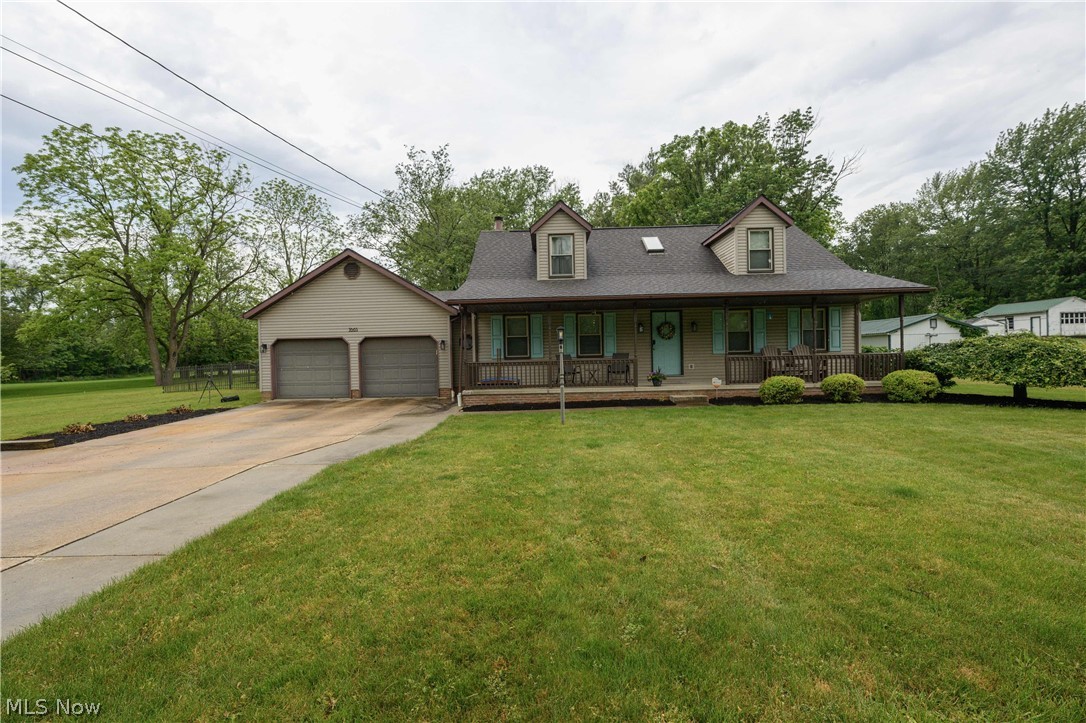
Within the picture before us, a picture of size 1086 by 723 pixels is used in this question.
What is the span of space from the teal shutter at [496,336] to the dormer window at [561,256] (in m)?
2.39

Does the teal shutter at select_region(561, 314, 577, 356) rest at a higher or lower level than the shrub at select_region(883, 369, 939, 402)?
higher

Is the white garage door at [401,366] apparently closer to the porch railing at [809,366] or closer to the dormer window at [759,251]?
the porch railing at [809,366]

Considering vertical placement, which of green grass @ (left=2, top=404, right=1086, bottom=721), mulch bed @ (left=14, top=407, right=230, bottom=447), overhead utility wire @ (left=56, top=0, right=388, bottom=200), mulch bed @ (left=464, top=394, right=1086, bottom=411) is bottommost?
→ green grass @ (left=2, top=404, right=1086, bottom=721)

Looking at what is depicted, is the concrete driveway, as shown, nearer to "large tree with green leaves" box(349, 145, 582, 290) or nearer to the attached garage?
the attached garage

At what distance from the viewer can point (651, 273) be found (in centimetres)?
1424

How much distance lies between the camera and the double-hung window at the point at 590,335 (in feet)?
45.1

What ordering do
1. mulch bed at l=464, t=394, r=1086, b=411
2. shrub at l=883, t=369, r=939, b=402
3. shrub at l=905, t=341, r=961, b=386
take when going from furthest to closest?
shrub at l=905, t=341, r=961, b=386
mulch bed at l=464, t=394, r=1086, b=411
shrub at l=883, t=369, r=939, b=402

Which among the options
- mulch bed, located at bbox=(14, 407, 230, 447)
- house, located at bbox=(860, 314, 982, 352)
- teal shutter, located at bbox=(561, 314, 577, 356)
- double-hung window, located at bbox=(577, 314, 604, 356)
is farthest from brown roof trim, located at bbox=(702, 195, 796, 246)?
house, located at bbox=(860, 314, 982, 352)

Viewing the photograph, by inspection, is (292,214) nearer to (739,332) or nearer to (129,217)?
Answer: (129,217)

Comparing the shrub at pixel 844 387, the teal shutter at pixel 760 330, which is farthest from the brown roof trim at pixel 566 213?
the shrub at pixel 844 387

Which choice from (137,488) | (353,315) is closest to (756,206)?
(353,315)

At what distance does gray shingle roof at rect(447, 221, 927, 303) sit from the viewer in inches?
483

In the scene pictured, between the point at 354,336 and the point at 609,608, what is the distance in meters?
14.6

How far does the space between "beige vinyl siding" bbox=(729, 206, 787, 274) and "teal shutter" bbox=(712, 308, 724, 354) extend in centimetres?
158
